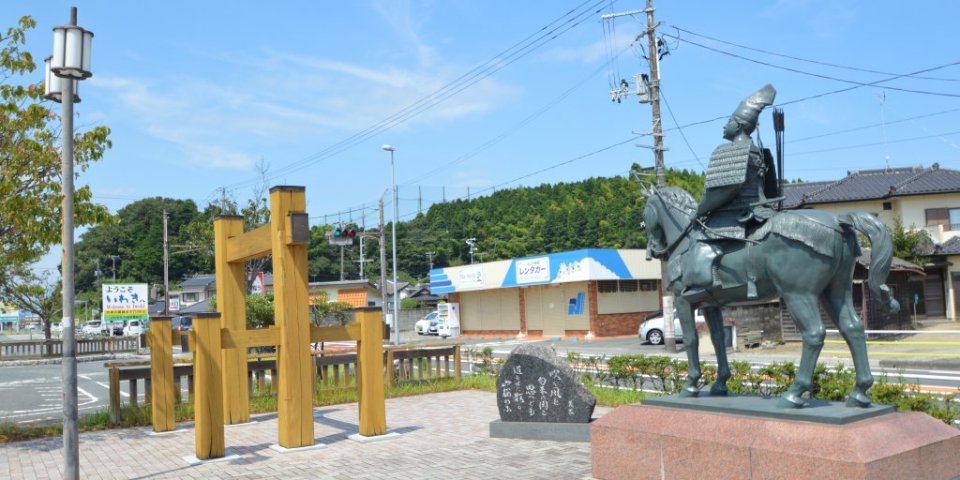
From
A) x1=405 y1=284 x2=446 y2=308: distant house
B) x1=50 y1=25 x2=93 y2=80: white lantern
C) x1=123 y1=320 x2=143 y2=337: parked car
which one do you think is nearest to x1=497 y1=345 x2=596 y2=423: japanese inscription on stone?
x1=50 y1=25 x2=93 y2=80: white lantern

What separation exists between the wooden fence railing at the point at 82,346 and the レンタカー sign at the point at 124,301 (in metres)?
3.16

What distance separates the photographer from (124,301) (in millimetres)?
31641

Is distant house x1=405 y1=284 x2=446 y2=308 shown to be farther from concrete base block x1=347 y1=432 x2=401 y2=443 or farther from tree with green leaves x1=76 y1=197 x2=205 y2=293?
concrete base block x1=347 y1=432 x2=401 y2=443

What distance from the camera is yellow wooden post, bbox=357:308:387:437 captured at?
10.4 metres

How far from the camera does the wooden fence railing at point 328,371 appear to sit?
12641 mm

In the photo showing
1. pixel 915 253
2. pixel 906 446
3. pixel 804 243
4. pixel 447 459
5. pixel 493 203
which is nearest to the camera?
pixel 906 446

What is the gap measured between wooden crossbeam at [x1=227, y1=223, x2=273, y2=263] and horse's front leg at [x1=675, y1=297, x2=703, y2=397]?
529 cm

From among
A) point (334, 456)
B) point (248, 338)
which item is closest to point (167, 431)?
point (248, 338)

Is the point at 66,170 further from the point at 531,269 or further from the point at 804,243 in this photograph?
the point at 531,269

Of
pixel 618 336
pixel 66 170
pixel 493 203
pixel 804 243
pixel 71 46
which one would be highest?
pixel 493 203

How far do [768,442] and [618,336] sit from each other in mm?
29058

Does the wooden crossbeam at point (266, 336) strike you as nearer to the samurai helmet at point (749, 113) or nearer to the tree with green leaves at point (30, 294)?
the samurai helmet at point (749, 113)

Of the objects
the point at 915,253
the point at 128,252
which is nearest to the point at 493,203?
the point at 128,252

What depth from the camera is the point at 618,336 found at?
114 feet
